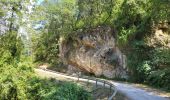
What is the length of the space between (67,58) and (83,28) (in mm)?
6789

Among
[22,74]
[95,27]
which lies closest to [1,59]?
[22,74]

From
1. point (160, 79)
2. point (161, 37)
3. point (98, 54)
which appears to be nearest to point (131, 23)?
point (161, 37)

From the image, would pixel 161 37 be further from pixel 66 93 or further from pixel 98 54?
pixel 66 93

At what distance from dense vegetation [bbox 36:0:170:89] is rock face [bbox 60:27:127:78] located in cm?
127

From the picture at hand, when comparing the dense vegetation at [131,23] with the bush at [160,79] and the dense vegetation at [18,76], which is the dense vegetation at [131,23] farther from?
the dense vegetation at [18,76]

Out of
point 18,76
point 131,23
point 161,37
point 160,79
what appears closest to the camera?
point 18,76

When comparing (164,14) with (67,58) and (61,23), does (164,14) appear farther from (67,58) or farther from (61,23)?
(61,23)

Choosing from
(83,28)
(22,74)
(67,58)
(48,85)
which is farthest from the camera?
(67,58)

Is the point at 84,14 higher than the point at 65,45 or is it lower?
higher

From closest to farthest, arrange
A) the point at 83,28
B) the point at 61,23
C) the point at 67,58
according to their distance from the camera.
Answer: the point at 83,28
the point at 67,58
the point at 61,23

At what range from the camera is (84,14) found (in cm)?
5284

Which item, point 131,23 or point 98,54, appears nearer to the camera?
point 131,23

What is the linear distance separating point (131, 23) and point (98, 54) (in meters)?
6.65

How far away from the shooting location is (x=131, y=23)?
40781mm
